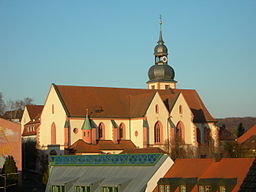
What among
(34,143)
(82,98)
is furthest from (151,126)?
(34,143)

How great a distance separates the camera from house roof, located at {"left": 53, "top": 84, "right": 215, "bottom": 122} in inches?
3125

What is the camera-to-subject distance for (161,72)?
343 feet

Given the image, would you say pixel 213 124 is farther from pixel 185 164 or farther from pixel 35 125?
pixel 185 164

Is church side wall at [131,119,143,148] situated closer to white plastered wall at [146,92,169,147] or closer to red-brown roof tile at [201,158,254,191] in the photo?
white plastered wall at [146,92,169,147]

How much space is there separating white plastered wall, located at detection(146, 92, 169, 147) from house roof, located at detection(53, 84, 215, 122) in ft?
2.40

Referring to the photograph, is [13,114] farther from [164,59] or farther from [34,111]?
[164,59]

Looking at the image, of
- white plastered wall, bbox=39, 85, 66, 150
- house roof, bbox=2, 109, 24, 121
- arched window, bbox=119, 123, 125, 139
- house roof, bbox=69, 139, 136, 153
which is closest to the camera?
house roof, bbox=69, 139, 136, 153

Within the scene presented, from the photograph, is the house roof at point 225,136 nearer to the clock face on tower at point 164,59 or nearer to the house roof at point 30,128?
the clock face on tower at point 164,59

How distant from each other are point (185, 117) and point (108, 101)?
11944 millimetres

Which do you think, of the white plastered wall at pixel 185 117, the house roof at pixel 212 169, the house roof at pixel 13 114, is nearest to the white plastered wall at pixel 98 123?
the white plastered wall at pixel 185 117

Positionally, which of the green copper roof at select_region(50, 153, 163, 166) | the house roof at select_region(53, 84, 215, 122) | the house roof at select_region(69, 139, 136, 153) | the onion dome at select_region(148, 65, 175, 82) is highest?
the onion dome at select_region(148, 65, 175, 82)

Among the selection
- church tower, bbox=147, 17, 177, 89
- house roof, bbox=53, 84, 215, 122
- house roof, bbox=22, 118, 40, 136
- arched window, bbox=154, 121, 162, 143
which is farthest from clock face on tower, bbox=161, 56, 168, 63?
house roof, bbox=22, 118, 40, 136

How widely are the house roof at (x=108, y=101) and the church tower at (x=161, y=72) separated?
14666 mm

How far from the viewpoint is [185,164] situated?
34750 mm
